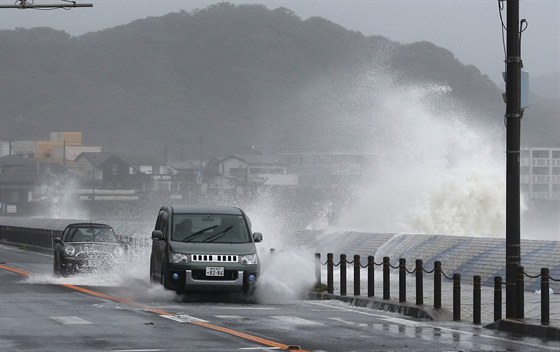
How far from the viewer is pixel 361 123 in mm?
196375

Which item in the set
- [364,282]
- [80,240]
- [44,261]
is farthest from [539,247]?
[44,261]

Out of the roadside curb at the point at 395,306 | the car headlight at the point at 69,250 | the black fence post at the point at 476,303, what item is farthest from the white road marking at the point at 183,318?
the car headlight at the point at 69,250

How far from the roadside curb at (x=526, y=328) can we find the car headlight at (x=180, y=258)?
6793 mm

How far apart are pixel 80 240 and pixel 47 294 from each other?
807cm

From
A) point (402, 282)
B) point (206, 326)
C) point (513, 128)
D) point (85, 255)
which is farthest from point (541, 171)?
point (206, 326)

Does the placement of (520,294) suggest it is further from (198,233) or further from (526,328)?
(198,233)

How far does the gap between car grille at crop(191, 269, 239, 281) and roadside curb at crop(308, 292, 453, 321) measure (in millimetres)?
2531

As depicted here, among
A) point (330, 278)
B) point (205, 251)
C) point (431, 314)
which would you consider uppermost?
point (205, 251)

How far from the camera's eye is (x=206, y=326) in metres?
18.3

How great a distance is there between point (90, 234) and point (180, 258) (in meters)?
11.3

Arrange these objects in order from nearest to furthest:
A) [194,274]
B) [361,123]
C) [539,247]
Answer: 1. [194,274]
2. [539,247]
3. [361,123]

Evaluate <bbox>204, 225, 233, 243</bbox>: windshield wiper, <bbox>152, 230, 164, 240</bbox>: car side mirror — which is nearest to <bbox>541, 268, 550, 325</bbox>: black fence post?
<bbox>204, 225, 233, 243</bbox>: windshield wiper

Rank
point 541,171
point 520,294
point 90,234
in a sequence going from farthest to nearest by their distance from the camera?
1. point 541,171
2. point 90,234
3. point 520,294

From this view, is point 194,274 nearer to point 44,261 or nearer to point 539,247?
point 539,247
